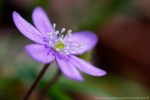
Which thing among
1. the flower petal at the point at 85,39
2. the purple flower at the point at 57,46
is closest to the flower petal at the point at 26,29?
the purple flower at the point at 57,46

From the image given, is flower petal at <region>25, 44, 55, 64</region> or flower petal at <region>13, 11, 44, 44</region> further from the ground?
flower petal at <region>13, 11, 44, 44</region>

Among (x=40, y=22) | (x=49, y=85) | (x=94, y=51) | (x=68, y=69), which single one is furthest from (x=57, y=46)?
(x=94, y=51)

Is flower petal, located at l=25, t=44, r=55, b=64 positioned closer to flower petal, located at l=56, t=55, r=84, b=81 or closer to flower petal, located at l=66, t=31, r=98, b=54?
flower petal, located at l=56, t=55, r=84, b=81

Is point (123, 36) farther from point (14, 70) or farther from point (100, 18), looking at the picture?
point (14, 70)

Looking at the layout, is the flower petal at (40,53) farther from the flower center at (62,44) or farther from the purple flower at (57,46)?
the flower center at (62,44)

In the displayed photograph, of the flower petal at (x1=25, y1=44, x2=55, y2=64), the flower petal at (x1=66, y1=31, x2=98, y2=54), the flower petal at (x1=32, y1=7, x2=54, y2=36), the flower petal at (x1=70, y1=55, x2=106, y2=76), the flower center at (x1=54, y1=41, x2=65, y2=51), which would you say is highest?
the flower petal at (x1=66, y1=31, x2=98, y2=54)

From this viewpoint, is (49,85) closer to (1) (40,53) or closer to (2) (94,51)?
(1) (40,53)

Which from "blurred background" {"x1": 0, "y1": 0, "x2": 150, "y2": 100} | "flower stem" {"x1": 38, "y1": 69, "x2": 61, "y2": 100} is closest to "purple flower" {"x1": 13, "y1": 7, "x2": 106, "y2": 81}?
"blurred background" {"x1": 0, "y1": 0, "x2": 150, "y2": 100}
